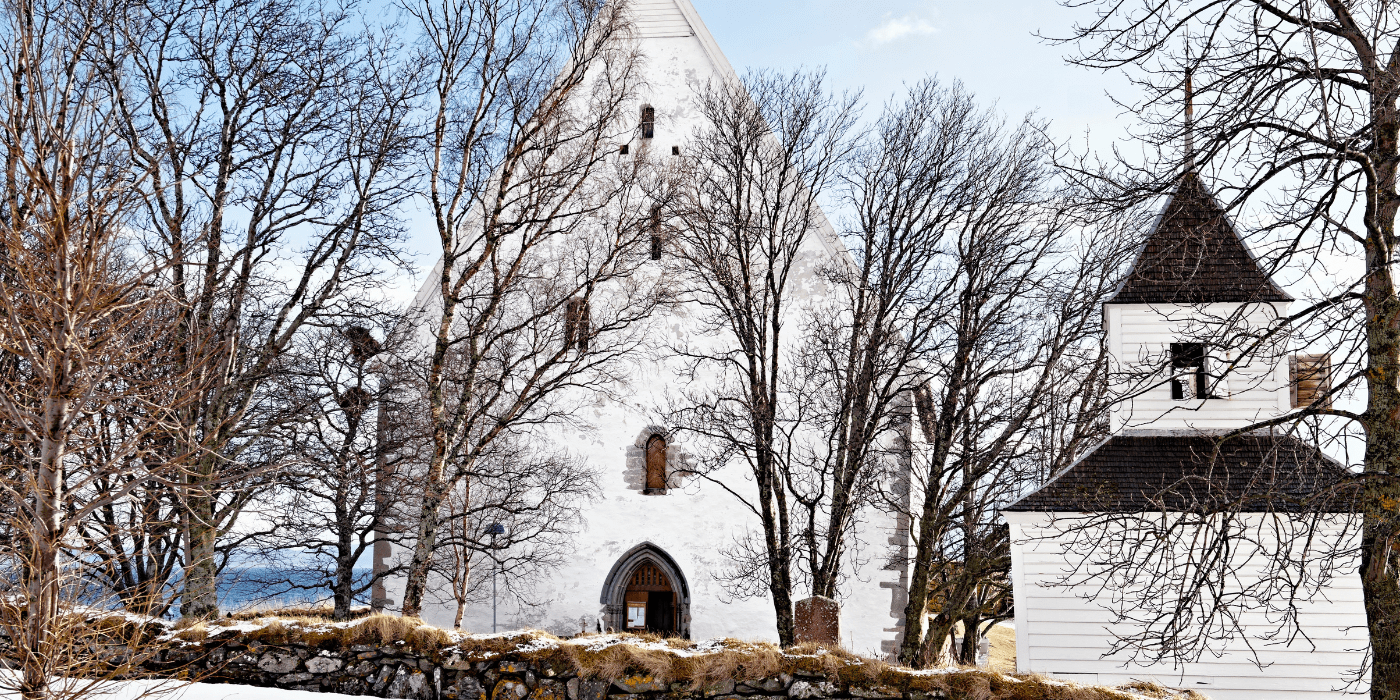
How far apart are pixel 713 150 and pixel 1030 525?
7354 millimetres

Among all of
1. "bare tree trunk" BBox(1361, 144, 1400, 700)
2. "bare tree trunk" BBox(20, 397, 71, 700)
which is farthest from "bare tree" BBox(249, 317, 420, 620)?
"bare tree trunk" BBox(1361, 144, 1400, 700)

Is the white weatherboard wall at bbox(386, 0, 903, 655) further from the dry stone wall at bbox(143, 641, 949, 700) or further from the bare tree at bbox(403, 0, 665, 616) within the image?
the dry stone wall at bbox(143, 641, 949, 700)

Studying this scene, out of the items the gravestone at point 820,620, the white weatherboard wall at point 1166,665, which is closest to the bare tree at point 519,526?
the gravestone at point 820,620

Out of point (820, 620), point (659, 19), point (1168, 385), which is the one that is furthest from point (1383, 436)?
point (659, 19)

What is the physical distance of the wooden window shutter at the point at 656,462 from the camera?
18266 millimetres

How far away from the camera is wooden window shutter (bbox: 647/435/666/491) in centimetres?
1827

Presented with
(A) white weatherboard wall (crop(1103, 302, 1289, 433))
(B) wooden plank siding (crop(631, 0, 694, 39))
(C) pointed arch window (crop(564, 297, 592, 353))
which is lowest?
(A) white weatherboard wall (crop(1103, 302, 1289, 433))

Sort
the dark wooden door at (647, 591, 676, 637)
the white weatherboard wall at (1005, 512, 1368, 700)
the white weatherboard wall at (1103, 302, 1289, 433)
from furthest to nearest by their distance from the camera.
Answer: the dark wooden door at (647, 591, 676, 637)
the white weatherboard wall at (1103, 302, 1289, 433)
the white weatherboard wall at (1005, 512, 1368, 700)

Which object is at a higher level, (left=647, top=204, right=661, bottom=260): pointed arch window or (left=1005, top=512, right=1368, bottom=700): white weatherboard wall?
(left=647, top=204, right=661, bottom=260): pointed arch window

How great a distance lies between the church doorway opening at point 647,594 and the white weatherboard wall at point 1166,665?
6889 millimetres

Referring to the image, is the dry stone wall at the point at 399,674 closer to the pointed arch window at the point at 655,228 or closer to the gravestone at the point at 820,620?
the gravestone at the point at 820,620

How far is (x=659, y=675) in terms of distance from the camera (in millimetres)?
8328

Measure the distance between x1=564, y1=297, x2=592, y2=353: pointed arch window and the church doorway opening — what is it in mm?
4061

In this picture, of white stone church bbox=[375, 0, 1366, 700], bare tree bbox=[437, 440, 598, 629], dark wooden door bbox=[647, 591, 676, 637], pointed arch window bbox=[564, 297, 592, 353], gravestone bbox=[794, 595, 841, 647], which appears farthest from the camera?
dark wooden door bbox=[647, 591, 676, 637]
